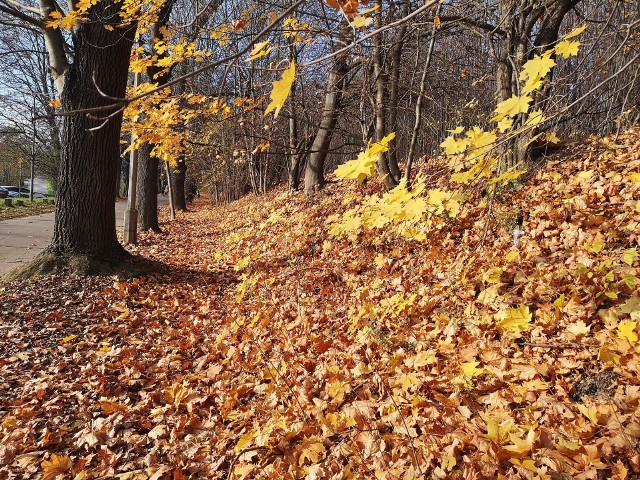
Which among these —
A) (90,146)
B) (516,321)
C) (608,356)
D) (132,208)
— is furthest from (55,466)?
(132,208)

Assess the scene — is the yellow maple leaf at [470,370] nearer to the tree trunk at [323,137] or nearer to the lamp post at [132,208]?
the tree trunk at [323,137]

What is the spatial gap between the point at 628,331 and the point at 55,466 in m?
3.71

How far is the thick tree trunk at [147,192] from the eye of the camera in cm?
1152

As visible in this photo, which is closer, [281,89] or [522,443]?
[281,89]

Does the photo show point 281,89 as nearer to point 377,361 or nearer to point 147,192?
point 377,361

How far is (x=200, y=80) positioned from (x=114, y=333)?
13.3 meters

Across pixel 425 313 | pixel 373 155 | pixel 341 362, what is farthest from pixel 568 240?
pixel 373 155

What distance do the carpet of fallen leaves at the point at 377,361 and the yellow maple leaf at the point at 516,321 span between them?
20 millimetres

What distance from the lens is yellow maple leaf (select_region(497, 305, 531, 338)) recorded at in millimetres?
3008

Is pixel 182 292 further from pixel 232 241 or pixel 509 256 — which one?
pixel 509 256

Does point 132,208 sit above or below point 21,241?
above

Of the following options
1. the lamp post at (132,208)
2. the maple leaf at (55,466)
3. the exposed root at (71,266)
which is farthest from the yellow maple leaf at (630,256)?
the lamp post at (132,208)

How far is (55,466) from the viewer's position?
2.55m

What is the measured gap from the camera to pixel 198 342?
449 centimetres
